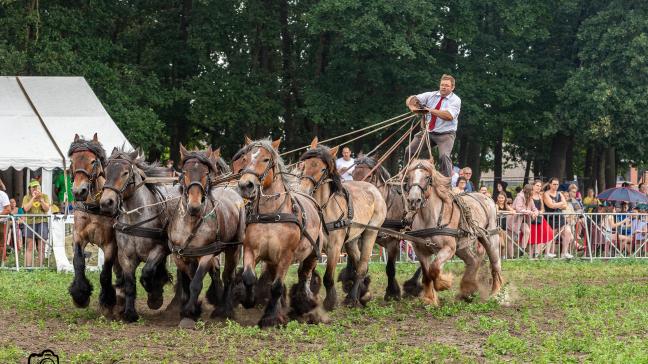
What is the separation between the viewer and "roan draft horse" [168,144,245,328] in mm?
12477

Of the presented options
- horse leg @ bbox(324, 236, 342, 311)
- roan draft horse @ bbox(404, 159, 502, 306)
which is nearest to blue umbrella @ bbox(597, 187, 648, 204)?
roan draft horse @ bbox(404, 159, 502, 306)

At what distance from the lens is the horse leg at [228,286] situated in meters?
13.2

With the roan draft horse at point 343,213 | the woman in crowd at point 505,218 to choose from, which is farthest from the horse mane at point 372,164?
the woman in crowd at point 505,218

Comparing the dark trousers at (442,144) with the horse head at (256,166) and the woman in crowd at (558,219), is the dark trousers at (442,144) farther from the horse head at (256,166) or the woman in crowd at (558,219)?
the woman in crowd at (558,219)

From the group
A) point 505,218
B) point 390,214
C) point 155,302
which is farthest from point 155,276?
point 505,218

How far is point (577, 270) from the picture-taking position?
21453 mm

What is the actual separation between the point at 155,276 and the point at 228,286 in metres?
0.92

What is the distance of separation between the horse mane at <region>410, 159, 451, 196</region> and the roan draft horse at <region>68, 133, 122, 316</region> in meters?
4.15

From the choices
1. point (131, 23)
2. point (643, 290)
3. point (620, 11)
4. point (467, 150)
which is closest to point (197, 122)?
point (131, 23)

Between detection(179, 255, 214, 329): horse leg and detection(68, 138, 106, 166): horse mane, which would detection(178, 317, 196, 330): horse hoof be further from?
detection(68, 138, 106, 166): horse mane

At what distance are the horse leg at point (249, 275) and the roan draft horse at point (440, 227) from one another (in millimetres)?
2993

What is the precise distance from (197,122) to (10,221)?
45.8 feet

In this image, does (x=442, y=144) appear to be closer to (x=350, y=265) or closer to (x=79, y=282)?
(x=350, y=265)

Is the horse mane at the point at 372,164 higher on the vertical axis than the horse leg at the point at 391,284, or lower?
higher
